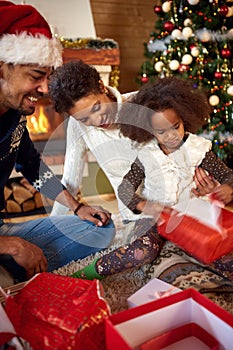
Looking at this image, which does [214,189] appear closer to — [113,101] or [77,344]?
[113,101]

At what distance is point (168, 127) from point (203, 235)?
1.42 ft

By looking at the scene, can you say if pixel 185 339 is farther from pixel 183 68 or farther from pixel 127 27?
pixel 127 27

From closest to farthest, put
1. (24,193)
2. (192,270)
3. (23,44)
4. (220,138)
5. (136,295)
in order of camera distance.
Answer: (136,295) < (23,44) < (192,270) < (220,138) < (24,193)

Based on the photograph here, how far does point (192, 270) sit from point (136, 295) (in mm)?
351

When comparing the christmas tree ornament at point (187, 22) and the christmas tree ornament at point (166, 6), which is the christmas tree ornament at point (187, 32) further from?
the christmas tree ornament at point (166, 6)

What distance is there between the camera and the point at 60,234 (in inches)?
55.9

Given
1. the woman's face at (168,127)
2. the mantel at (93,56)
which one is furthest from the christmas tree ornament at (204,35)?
Answer: the woman's face at (168,127)

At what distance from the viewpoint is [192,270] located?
49.4 inches

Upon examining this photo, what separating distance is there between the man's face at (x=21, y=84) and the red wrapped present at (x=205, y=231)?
59 centimetres

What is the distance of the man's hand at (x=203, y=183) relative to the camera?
4.56 ft

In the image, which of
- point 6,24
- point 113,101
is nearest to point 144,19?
point 113,101

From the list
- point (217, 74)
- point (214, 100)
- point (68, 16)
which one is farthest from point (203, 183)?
point (68, 16)

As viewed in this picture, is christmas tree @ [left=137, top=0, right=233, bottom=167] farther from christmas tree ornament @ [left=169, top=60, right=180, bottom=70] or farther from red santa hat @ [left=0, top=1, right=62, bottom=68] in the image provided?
red santa hat @ [left=0, top=1, right=62, bottom=68]

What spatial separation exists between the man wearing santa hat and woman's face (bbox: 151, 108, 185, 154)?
377 millimetres
